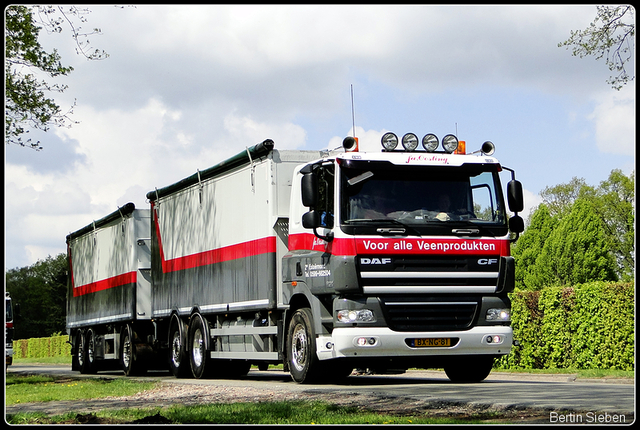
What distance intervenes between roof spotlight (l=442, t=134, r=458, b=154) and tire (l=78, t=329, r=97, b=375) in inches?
574

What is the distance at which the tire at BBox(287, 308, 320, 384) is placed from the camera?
14023mm

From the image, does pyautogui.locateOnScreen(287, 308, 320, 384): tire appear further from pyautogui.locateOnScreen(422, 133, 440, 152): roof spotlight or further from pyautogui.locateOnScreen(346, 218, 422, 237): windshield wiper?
pyautogui.locateOnScreen(422, 133, 440, 152): roof spotlight

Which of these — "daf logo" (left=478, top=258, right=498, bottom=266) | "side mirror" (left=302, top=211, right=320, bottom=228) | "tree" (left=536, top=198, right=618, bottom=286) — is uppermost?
"tree" (left=536, top=198, right=618, bottom=286)

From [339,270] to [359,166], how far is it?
1553 millimetres

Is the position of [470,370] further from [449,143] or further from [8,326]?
[8,326]

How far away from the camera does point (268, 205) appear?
15359 millimetres

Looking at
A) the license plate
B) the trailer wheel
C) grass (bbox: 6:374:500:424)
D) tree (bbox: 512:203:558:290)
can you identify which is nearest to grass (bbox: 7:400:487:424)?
grass (bbox: 6:374:500:424)

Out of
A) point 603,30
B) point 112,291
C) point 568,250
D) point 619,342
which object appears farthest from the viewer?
point 568,250

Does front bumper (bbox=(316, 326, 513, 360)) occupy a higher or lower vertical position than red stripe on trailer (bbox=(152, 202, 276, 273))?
lower

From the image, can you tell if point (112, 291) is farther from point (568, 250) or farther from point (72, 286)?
point (568, 250)

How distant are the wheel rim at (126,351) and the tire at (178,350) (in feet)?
8.49

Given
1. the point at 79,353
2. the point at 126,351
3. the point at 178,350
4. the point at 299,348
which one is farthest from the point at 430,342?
the point at 79,353

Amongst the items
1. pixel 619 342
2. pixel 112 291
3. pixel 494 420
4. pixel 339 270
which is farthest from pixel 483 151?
pixel 112 291

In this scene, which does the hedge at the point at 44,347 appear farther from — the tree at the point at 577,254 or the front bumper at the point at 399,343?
the front bumper at the point at 399,343
